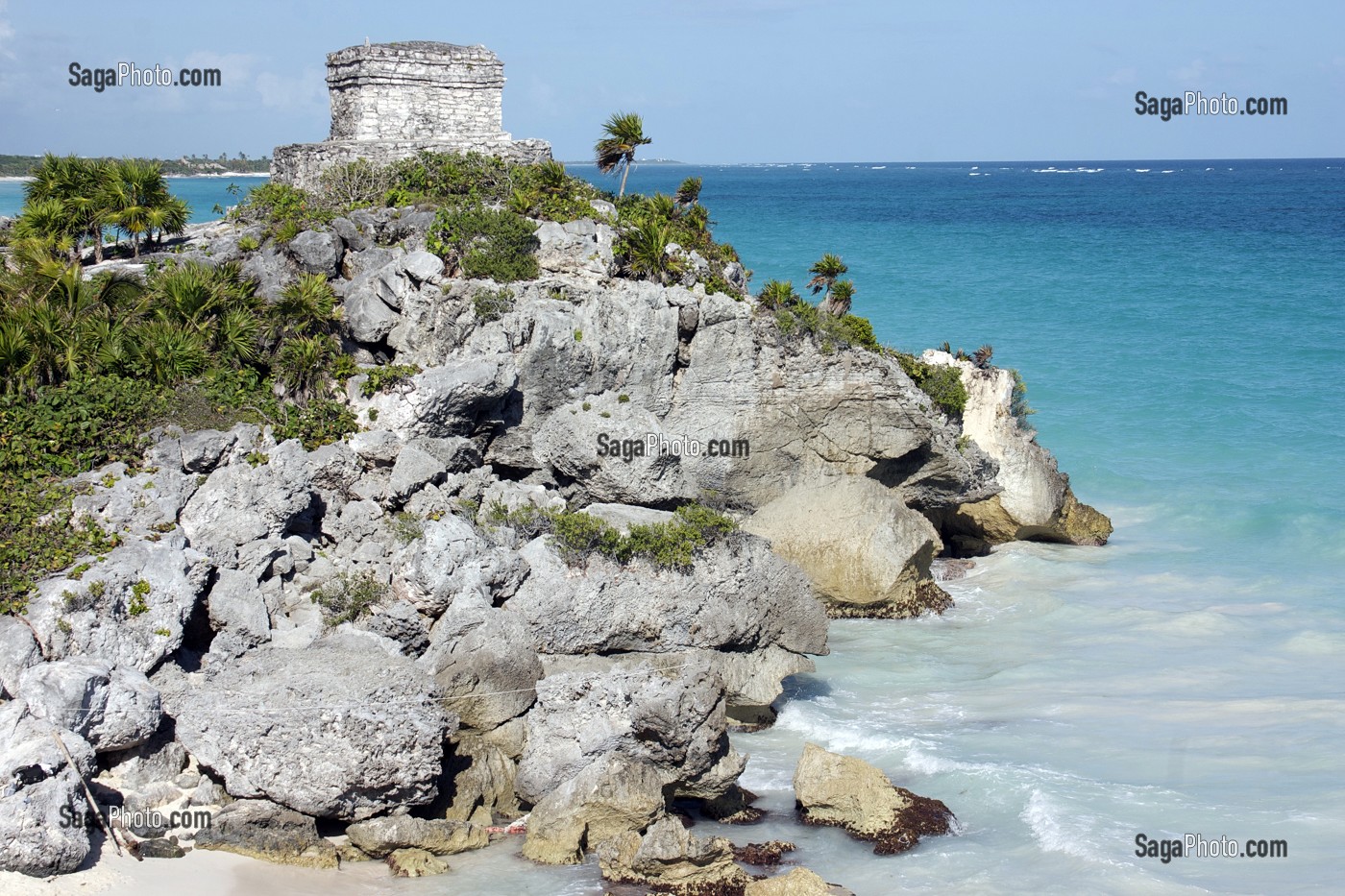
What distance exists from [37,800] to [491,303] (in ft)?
29.2

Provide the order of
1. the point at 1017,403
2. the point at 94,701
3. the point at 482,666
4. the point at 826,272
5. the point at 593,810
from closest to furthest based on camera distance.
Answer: the point at 94,701 → the point at 593,810 → the point at 482,666 → the point at 826,272 → the point at 1017,403

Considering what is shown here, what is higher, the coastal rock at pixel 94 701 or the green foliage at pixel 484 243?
the green foliage at pixel 484 243

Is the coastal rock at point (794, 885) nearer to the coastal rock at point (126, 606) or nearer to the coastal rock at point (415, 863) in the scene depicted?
the coastal rock at point (415, 863)

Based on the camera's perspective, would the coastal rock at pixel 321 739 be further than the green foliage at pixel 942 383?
No

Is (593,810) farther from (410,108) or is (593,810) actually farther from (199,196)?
(199,196)

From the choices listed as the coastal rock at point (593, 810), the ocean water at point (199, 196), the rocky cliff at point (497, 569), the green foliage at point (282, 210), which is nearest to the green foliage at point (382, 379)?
the rocky cliff at point (497, 569)

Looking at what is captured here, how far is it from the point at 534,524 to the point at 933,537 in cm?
712

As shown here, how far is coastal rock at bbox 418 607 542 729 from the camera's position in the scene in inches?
528

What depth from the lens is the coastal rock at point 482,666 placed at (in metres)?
13.4

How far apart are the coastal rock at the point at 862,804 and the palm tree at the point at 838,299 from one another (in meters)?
8.96

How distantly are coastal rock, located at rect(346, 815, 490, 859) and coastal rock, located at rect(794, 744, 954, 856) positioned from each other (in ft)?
11.6

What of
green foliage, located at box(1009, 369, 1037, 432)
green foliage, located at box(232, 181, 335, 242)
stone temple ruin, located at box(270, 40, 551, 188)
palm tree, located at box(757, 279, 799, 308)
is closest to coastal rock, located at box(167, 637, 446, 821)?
green foliage, located at box(232, 181, 335, 242)

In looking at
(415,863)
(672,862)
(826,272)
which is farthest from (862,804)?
(826,272)

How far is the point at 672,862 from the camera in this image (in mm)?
11312
